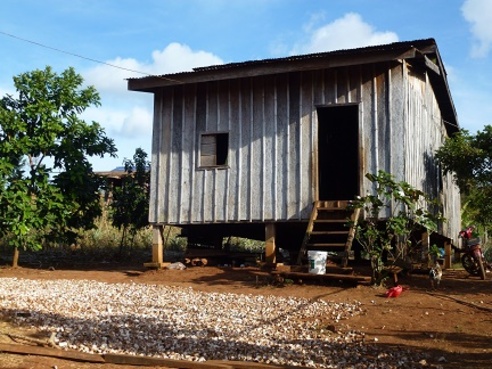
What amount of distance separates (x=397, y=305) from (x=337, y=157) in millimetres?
9042

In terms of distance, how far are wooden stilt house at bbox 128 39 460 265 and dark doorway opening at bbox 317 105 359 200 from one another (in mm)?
2656

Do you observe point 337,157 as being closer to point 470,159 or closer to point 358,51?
point 470,159

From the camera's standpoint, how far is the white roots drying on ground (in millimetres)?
7367

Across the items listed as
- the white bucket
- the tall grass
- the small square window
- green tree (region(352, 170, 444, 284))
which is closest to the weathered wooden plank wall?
the small square window

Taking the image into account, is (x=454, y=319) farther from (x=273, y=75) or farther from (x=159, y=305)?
(x=273, y=75)

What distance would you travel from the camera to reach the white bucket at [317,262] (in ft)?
38.6

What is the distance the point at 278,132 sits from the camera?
14023mm

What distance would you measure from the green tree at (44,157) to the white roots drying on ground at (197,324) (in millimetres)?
3073

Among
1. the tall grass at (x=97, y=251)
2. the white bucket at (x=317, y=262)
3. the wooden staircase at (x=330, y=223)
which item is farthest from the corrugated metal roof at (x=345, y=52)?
the tall grass at (x=97, y=251)

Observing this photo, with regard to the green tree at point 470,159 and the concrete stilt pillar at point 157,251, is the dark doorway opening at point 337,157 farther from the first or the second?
the concrete stilt pillar at point 157,251

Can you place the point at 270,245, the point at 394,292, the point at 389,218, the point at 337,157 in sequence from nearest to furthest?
1. the point at 394,292
2. the point at 389,218
3. the point at 270,245
4. the point at 337,157

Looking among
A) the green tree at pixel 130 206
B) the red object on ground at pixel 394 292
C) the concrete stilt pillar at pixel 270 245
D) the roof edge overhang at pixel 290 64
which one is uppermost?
the roof edge overhang at pixel 290 64

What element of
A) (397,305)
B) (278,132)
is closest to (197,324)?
(397,305)

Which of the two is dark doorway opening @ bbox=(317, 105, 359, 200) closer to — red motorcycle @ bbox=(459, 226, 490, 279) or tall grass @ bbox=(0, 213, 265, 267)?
tall grass @ bbox=(0, 213, 265, 267)
